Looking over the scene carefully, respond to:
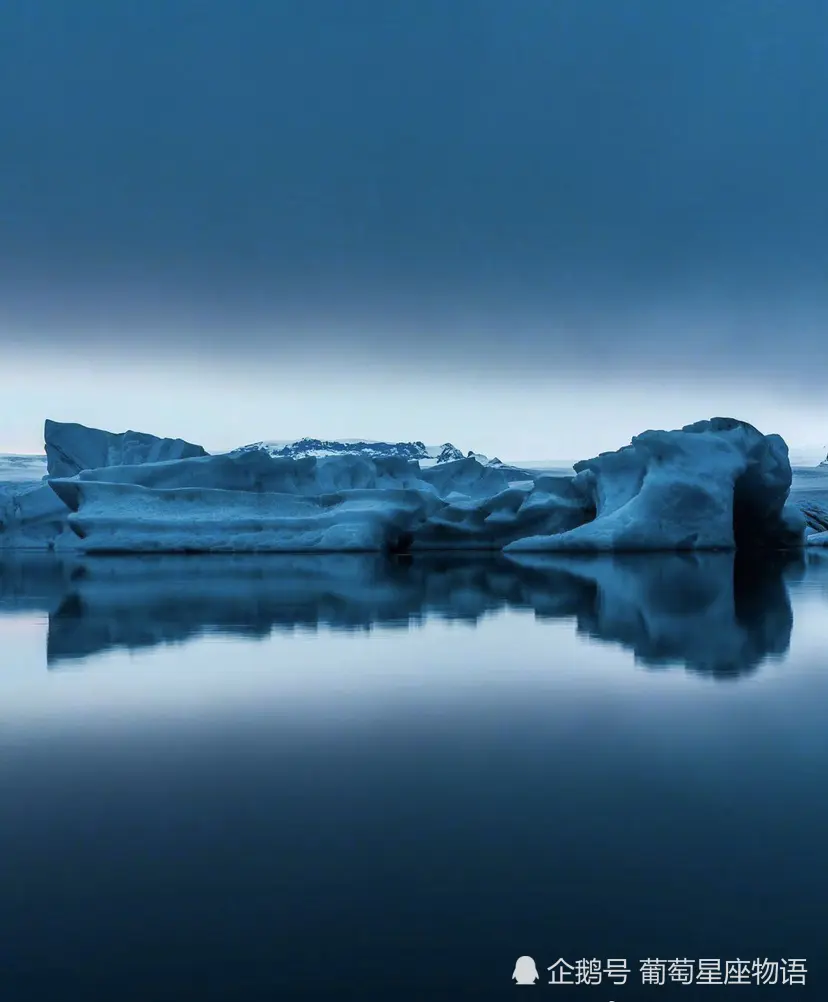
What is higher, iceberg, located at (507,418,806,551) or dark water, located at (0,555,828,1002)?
iceberg, located at (507,418,806,551)

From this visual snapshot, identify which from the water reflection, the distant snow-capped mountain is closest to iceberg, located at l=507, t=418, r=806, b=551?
the water reflection

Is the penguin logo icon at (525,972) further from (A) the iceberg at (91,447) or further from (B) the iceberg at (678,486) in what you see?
(A) the iceberg at (91,447)

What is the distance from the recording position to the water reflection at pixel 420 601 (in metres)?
4.88

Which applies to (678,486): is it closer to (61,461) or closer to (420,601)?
(420,601)

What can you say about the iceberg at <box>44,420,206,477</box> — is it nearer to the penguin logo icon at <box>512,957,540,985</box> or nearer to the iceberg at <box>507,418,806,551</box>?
the iceberg at <box>507,418,806,551</box>

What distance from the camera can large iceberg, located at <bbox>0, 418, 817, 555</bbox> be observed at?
1552 centimetres

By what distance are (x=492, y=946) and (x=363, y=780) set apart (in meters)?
0.95

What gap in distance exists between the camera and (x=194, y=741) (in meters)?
2.80

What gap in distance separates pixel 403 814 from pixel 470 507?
17.5 metres

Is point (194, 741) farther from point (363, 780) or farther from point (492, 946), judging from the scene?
point (492, 946)

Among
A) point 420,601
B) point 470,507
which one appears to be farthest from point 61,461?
point 420,601

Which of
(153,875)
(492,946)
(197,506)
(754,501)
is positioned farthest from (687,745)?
(754,501)

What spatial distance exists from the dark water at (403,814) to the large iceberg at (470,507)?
10905mm

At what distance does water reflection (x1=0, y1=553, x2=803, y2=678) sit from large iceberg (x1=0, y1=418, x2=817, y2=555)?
271 centimetres
